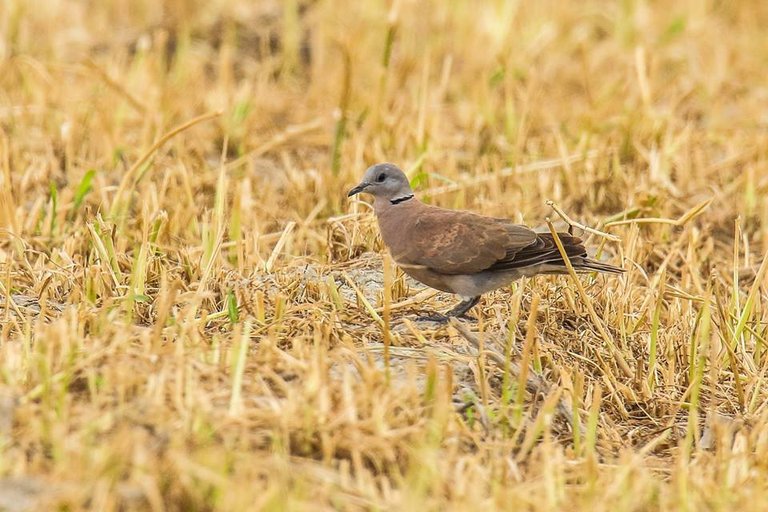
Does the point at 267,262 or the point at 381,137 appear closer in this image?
the point at 267,262

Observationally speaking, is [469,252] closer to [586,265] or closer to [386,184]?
[586,265]

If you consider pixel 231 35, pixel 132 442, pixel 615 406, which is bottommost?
pixel 615 406

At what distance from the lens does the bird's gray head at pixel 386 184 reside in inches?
194

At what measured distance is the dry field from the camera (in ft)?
10.9

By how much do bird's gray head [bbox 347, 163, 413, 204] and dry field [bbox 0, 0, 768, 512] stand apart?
1.07ft

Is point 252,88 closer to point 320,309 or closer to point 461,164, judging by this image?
point 461,164

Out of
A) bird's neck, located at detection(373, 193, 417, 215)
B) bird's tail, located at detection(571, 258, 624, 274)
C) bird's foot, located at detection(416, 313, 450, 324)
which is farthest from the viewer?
bird's neck, located at detection(373, 193, 417, 215)

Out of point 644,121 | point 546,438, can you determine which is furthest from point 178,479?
point 644,121

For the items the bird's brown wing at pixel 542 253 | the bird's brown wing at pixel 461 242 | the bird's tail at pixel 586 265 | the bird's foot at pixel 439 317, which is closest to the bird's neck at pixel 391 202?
the bird's brown wing at pixel 461 242

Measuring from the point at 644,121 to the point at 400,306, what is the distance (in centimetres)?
292

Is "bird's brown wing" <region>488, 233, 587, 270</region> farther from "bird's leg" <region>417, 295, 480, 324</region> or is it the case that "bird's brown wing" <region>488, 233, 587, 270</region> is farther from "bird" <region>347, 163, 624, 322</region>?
"bird's leg" <region>417, 295, 480, 324</region>

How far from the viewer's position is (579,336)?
4.59 m

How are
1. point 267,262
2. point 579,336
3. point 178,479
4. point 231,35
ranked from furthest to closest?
point 231,35 < point 267,262 < point 579,336 < point 178,479

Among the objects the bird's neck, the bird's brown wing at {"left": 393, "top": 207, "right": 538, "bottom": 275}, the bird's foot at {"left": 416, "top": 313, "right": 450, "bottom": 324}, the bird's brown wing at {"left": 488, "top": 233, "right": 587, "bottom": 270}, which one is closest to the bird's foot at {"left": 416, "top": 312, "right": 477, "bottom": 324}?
the bird's foot at {"left": 416, "top": 313, "right": 450, "bottom": 324}
